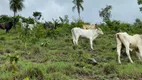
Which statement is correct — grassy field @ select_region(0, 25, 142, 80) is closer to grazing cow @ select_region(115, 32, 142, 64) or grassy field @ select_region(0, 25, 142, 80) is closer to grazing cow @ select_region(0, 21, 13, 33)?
grazing cow @ select_region(115, 32, 142, 64)

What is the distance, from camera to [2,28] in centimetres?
2180

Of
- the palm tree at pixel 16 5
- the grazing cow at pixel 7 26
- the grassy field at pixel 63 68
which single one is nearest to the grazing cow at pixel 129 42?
the grassy field at pixel 63 68

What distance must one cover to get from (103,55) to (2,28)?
40.0 ft

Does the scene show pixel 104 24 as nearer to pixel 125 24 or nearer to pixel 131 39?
pixel 125 24

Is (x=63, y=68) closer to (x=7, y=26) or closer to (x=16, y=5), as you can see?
(x=7, y=26)

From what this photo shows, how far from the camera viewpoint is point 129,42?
33.1ft

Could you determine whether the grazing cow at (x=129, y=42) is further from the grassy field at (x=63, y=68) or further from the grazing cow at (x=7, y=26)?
the grazing cow at (x=7, y=26)

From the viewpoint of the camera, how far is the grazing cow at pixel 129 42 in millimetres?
10016

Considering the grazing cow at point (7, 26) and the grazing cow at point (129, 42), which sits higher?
the grazing cow at point (7, 26)

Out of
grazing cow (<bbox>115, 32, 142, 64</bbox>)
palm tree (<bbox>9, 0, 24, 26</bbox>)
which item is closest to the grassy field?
grazing cow (<bbox>115, 32, 142, 64</bbox>)

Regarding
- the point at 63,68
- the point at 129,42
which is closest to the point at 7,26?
the point at 129,42

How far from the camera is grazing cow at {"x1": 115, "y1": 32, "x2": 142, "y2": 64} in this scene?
10016 mm

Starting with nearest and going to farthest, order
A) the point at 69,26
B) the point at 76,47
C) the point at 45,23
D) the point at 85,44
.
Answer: the point at 76,47
the point at 85,44
the point at 69,26
the point at 45,23

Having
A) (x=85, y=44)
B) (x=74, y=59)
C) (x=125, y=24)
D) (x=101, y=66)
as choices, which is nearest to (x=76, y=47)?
(x=85, y=44)
